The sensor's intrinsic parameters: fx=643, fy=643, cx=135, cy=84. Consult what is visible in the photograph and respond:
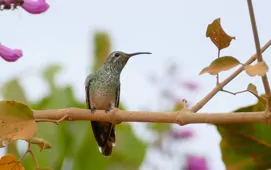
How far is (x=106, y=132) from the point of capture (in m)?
2.97

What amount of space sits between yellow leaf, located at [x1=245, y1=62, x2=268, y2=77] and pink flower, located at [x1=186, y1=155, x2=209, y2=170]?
260cm

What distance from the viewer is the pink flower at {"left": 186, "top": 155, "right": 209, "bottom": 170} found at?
3.98 m

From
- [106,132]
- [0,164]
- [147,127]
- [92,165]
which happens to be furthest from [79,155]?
[0,164]

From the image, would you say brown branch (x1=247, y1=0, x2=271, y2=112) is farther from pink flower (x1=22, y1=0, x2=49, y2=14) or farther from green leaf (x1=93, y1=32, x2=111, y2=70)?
green leaf (x1=93, y1=32, x2=111, y2=70)

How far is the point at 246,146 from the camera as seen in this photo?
200 centimetres

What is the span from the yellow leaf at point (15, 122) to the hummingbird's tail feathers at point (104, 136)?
3.73ft

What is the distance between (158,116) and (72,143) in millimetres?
3128

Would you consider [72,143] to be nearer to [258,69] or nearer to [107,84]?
[107,84]

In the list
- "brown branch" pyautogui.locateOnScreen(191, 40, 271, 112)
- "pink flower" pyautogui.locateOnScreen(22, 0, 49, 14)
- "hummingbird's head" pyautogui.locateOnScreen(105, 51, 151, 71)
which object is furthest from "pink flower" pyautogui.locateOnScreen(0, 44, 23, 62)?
"hummingbird's head" pyautogui.locateOnScreen(105, 51, 151, 71)

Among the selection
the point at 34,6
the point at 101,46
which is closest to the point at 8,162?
the point at 34,6

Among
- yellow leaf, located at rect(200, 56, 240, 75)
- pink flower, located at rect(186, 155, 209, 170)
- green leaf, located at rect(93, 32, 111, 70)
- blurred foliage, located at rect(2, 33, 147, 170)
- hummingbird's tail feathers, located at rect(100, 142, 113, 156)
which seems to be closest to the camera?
yellow leaf, located at rect(200, 56, 240, 75)

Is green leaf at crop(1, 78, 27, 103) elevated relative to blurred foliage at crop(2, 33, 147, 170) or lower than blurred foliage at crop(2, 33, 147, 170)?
elevated

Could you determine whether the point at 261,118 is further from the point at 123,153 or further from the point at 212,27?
the point at 123,153

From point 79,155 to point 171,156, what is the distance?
39.4 inches
